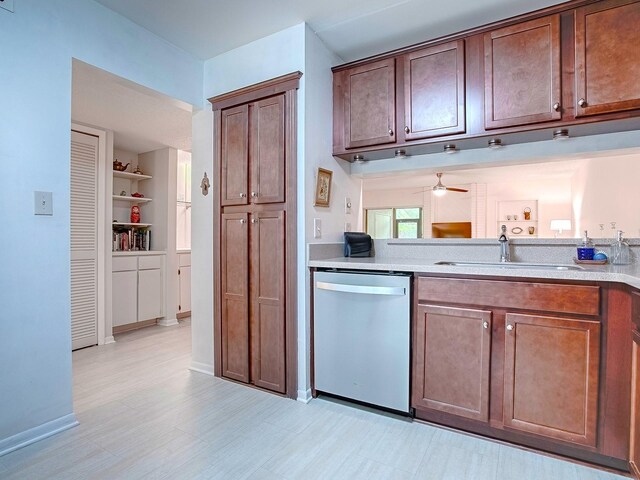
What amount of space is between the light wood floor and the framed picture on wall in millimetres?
1321

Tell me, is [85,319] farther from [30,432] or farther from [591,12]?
[591,12]

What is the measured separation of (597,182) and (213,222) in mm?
4015

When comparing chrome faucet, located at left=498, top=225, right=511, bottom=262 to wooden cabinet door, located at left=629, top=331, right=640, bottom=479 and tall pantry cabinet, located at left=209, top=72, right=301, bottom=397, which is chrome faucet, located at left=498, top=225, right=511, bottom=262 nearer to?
wooden cabinet door, located at left=629, top=331, right=640, bottom=479

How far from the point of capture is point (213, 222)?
2.59 meters

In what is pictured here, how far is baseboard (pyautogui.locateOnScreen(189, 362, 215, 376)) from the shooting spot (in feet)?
8.58

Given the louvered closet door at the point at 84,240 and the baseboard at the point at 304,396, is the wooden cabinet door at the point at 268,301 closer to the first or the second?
the baseboard at the point at 304,396

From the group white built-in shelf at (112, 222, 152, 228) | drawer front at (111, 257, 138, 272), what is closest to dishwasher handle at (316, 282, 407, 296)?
drawer front at (111, 257, 138, 272)

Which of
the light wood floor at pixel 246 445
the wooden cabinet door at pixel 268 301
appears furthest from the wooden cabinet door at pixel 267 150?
the light wood floor at pixel 246 445

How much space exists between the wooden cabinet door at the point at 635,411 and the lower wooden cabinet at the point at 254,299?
1.75m

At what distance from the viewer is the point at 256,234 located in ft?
7.75

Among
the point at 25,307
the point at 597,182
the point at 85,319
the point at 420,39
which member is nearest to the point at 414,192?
the point at 597,182

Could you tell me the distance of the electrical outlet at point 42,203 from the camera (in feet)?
5.67

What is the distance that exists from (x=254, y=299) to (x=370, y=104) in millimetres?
1601

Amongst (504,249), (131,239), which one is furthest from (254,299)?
(131,239)
